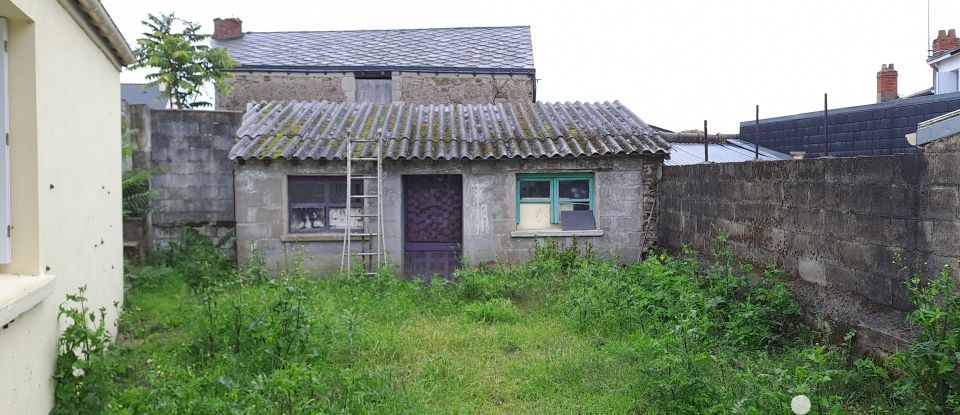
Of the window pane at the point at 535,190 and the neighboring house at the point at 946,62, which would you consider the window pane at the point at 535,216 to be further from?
the neighboring house at the point at 946,62

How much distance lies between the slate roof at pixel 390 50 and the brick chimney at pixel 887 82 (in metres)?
9.86

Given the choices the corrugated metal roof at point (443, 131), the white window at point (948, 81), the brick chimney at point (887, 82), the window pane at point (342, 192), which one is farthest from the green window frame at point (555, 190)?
the white window at point (948, 81)

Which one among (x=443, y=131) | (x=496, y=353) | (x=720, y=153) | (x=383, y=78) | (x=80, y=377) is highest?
(x=383, y=78)

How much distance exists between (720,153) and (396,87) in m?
8.70

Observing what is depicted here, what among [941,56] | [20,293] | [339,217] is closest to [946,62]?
[941,56]

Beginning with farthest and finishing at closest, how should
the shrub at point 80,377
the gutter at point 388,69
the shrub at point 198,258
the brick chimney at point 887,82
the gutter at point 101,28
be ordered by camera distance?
the brick chimney at point 887,82
the gutter at point 388,69
the shrub at point 198,258
the gutter at point 101,28
the shrub at point 80,377

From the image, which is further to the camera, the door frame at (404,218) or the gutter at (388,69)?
the gutter at (388,69)

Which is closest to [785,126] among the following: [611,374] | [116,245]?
[611,374]

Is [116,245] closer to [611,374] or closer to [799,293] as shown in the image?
[611,374]

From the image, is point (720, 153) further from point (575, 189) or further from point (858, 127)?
point (575, 189)

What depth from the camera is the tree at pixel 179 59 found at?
691 inches

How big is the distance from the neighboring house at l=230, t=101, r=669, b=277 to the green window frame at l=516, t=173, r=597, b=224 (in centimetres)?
2

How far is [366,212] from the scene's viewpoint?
11.6m

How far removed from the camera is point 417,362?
659 cm
